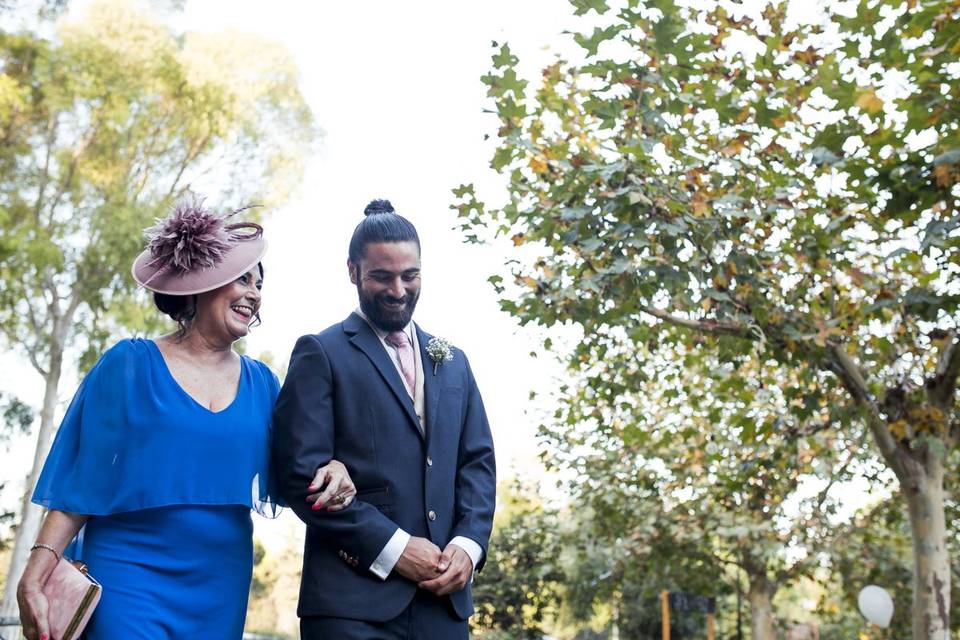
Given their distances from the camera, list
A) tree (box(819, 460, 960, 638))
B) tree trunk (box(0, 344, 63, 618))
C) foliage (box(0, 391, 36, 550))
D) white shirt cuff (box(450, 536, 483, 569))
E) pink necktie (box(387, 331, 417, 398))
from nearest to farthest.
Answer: white shirt cuff (box(450, 536, 483, 569)) → pink necktie (box(387, 331, 417, 398)) → tree (box(819, 460, 960, 638)) → tree trunk (box(0, 344, 63, 618)) → foliage (box(0, 391, 36, 550))

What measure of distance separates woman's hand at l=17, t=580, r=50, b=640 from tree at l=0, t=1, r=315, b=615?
725 inches

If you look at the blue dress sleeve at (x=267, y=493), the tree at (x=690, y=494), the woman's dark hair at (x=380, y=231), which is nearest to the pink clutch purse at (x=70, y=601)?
the blue dress sleeve at (x=267, y=493)

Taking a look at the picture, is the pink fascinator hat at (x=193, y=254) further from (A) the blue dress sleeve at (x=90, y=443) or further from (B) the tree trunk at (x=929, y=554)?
(B) the tree trunk at (x=929, y=554)

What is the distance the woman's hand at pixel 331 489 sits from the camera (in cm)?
314

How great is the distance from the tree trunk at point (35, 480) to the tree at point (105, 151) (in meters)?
0.04

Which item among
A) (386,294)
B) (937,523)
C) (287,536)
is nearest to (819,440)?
(937,523)

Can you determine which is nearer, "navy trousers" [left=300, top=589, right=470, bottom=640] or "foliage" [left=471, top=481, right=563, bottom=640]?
"navy trousers" [left=300, top=589, right=470, bottom=640]

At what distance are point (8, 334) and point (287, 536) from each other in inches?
606

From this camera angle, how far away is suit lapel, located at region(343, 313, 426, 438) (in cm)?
346

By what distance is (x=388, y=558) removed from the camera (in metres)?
3.19

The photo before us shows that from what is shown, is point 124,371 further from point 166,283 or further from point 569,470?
point 569,470

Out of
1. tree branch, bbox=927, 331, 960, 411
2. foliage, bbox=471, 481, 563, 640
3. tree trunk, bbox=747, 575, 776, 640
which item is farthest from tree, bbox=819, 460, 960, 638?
tree branch, bbox=927, 331, 960, 411

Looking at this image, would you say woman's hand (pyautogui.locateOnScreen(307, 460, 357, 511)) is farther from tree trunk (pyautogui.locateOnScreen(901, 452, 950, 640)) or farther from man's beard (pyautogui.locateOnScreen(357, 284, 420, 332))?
tree trunk (pyautogui.locateOnScreen(901, 452, 950, 640))

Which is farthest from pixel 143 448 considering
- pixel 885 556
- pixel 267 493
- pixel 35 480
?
pixel 35 480
